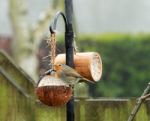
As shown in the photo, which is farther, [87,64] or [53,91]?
[87,64]

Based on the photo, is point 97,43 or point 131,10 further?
point 131,10

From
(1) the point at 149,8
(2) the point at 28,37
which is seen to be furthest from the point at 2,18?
(2) the point at 28,37

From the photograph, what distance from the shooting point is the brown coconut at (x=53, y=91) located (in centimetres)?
292

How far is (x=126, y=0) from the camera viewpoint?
25266 mm

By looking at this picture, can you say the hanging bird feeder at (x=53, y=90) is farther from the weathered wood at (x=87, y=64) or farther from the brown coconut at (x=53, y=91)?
the weathered wood at (x=87, y=64)

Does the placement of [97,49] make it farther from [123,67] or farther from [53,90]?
[53,90]

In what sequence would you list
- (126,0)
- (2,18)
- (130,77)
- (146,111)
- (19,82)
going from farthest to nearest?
(126,0), (2,18), (130,77), (19,82), (146,111)

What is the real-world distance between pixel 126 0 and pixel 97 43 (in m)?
12.4

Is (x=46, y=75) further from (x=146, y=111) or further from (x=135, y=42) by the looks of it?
(x=135, y=42)

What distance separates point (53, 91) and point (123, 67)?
9824mm

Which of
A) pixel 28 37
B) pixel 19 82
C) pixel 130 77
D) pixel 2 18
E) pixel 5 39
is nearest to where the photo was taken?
pixel 19 82

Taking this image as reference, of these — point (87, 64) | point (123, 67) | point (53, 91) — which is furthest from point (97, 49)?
point (53, 91)

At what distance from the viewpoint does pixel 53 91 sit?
115 inches

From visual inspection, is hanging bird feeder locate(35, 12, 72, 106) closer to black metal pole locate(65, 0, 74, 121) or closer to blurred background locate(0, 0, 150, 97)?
black metal pole locate(65, 0, 74, 121)
